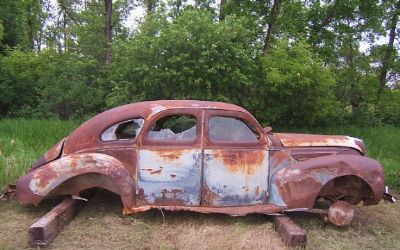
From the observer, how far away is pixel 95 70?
54.0 feet

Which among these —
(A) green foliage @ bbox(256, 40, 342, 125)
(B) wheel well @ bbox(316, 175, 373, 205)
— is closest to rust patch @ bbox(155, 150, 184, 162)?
(B) wheel well @ bbox(316, 175, 373, 205)

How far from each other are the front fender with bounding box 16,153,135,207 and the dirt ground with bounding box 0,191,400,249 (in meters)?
0.34

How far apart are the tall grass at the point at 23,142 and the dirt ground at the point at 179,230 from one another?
115 cm

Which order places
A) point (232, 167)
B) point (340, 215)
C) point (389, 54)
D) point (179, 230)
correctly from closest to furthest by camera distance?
1. point (179, 230)
2. point (340, 215)
3. point (232, 167)
4. point (389, 54)

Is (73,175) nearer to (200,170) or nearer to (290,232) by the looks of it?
(200,170)

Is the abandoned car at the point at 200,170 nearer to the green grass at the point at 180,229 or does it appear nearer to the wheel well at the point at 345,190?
the wheel well at the point at 345,190

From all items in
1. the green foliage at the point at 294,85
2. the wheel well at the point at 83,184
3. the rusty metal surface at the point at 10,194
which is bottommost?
the rusty metal surface at the point at 10,194

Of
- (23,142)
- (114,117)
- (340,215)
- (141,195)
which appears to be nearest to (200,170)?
(141,195)

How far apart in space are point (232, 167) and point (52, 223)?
231 cm

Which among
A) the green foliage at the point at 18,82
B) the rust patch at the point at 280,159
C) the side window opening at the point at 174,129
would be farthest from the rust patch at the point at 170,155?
the green foliage at the point at 18,82

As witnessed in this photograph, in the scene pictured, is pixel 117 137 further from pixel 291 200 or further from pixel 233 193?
pixel 291 200

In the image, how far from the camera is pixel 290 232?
5109mm

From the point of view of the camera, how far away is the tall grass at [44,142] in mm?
7725

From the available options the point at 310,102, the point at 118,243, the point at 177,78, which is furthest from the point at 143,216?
the point at 310,102
